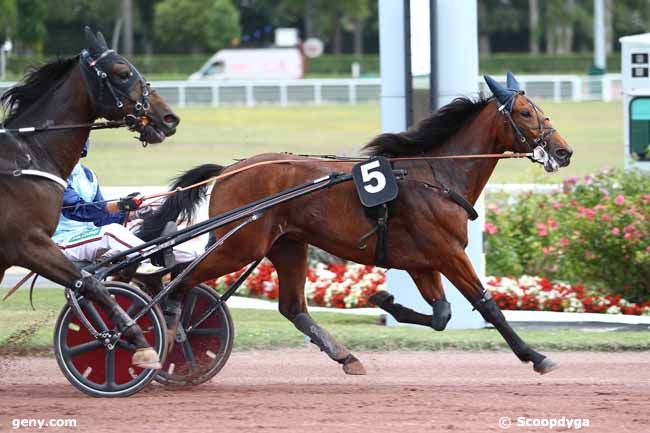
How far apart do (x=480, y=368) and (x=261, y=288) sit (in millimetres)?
3590

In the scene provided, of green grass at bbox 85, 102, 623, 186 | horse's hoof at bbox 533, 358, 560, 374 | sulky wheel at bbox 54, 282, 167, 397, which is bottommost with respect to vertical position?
green grass at bbox 85, 102, 623, 186

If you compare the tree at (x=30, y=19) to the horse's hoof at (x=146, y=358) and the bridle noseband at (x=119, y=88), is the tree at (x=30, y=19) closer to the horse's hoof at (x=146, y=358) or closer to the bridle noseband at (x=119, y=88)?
the bridle noseband at (x=119, y=88)

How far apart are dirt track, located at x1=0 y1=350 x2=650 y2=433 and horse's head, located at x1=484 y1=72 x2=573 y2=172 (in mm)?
1257

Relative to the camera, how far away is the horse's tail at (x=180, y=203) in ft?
22.8

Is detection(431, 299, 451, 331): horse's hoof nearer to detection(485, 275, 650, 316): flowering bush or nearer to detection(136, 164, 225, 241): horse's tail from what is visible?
detection(136, 164, 225, 241): horse's tail

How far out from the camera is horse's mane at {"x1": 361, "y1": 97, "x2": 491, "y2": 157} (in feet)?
22.4

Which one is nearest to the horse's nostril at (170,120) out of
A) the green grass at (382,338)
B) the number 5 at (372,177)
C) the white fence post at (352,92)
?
the number 5 at (372,177)

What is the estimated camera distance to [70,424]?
5.57 metres

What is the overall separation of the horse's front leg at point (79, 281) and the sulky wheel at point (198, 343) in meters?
0.64

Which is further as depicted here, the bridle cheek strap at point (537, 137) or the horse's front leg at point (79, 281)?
the bridle cheek strap at point (537, 137)

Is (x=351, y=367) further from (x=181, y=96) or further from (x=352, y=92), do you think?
(x=352, y=92)

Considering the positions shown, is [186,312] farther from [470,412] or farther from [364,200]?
[470,412]

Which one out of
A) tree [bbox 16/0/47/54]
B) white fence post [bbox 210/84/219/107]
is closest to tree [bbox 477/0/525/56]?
white fence post [bbox 210/84/219/107]

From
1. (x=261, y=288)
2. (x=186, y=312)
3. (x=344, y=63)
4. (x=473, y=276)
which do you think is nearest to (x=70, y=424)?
(x=186, y=312)
